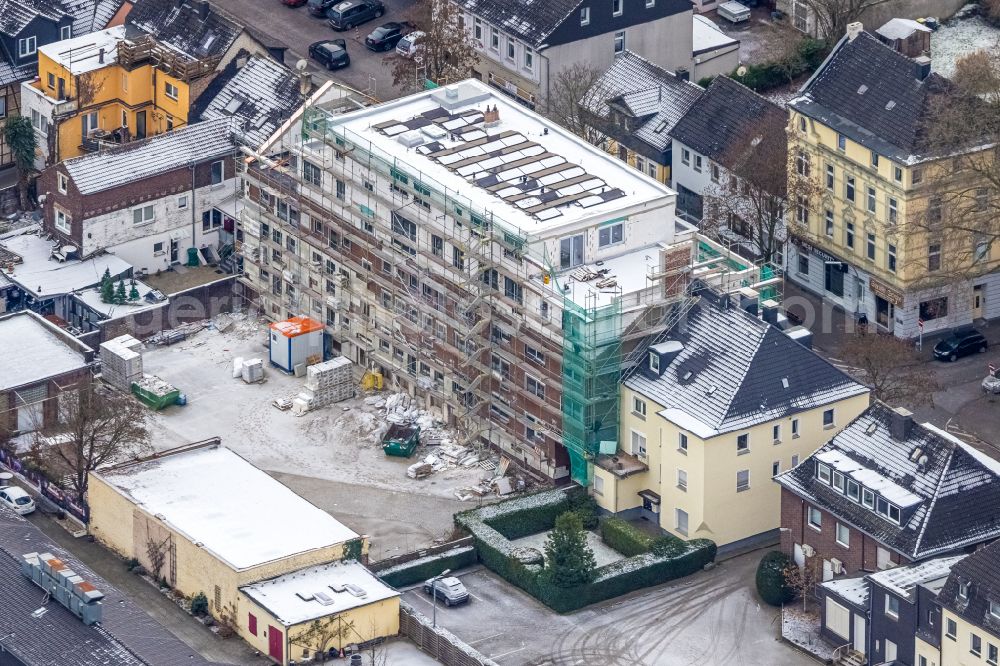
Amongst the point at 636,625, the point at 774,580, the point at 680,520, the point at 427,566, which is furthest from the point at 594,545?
the point at 774,580

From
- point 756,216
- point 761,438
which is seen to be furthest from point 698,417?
point 756,216

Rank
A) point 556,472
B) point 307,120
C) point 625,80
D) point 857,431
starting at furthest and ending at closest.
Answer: point 625,80 → point 307,120 → point 556,472 → point 857,431

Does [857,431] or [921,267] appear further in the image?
[921,267]

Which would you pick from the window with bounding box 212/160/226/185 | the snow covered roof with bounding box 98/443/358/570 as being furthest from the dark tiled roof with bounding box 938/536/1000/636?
the window with bounding box 212/160/226/185

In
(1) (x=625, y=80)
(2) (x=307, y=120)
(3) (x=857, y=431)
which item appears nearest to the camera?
(3) (x=857, y=431)

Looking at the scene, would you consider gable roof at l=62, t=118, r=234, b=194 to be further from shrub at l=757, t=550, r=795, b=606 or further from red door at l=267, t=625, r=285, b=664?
shrub at l=757, t=550, r=795, b=606

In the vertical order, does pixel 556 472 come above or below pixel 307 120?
below

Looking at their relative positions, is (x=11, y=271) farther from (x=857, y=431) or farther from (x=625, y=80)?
(x=857, y=431)

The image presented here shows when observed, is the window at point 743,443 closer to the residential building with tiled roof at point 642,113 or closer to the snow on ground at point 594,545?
the snow on ground at point 594,545
